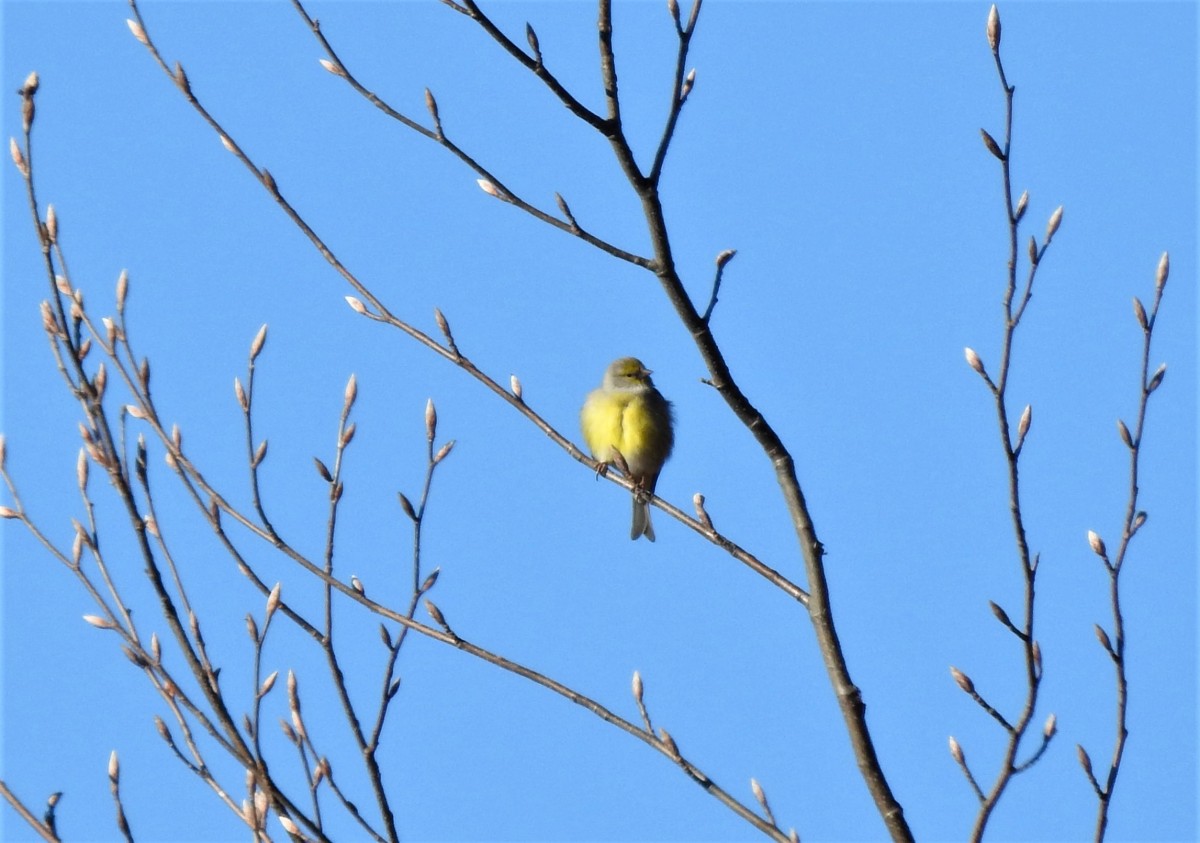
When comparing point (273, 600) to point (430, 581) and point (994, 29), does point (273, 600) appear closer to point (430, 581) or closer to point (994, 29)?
point (430, 581)

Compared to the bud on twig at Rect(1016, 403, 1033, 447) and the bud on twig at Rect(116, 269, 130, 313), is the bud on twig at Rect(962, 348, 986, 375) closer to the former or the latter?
the bud on twig at Rect(1016, 403, 1033, 447)

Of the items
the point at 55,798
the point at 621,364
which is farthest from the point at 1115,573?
the point at 621,364

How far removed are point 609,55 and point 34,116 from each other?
1258mm

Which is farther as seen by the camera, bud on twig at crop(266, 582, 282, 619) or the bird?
the bird

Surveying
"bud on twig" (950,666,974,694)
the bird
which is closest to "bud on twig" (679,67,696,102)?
"bud on twig" (950,666,974,694)

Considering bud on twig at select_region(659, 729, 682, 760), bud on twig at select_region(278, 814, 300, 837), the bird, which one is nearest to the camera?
bud on twig at select_region(278, 814, 300, 837)

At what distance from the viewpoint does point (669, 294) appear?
3.35 m

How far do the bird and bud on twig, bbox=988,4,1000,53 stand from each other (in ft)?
18.0

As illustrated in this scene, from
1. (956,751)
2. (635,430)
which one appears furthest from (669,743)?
(635,430)

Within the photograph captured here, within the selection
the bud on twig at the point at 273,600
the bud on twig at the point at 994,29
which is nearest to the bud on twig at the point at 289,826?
the bud on twig at the point at 273,600

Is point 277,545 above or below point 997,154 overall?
below

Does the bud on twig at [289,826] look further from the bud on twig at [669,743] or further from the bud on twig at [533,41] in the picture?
the bud on twig at [533,41]

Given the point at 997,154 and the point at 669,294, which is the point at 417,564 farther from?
the point at 997,154

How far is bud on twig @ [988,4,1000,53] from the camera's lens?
3340 millimetres
